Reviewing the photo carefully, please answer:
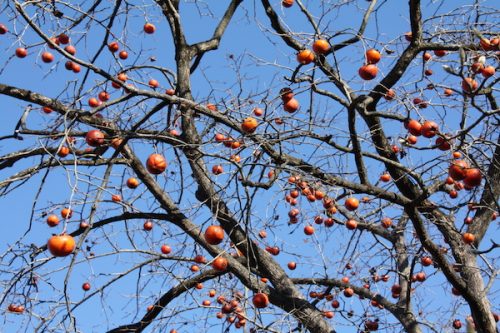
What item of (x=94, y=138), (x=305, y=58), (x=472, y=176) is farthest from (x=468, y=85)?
(x=94, y=138)

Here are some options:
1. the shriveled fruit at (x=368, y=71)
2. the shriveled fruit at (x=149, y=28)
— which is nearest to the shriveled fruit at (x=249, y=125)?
the shriveled fruit at (x=368, y=71)


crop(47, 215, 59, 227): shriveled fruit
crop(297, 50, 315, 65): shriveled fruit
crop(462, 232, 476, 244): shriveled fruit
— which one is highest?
crop(297, 50, 315, 65): shriveled fruit

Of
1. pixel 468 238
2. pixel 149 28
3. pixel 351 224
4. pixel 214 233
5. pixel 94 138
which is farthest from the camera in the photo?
pixel 149 28

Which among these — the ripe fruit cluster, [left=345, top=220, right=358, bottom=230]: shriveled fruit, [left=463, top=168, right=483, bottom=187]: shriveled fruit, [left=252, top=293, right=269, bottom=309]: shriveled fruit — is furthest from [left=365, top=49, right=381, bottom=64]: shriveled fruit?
[left=345, top=220, right=358, bottom=230]: shriveled fruit

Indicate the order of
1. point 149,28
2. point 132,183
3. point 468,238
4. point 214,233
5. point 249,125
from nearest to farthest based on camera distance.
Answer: point 214,233
point 249,125
point 132,183
point 468,238
point 149,28

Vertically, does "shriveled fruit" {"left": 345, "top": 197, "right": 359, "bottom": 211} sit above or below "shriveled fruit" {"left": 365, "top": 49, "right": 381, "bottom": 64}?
below

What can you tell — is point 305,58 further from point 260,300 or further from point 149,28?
point 149,28

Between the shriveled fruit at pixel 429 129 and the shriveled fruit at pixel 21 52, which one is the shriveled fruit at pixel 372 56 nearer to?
the shriveled fruit at pixel 429 129

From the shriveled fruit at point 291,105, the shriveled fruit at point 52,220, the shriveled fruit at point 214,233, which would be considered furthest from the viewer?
the shriveled fruit at point 52,220

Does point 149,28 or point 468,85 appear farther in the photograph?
point 149,28

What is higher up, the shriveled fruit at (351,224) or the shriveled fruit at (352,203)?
the shriveled fruit at (351,224)

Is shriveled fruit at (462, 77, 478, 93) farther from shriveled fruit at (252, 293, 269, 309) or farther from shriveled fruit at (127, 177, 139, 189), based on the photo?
shriveled fruit at (127, 177, 139, 189)

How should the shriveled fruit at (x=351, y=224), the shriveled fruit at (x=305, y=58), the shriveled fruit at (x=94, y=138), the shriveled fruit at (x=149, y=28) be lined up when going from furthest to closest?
the shriveled fruit at (x=149, y=28), the shriveled fruit at (x=351, y=224), the shriveled fruit at (x=305, y=58), the shriveled fruit at (x=94, y=138)

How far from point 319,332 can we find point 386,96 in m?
1.65
